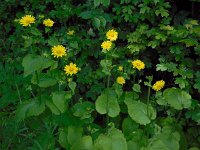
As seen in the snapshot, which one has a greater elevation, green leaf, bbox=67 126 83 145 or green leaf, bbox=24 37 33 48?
green leaf, bbox=24 37 33 48

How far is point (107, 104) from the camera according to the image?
2.74m

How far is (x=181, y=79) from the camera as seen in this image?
287cm

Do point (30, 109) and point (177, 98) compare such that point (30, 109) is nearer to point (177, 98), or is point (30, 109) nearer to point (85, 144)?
point (85, 144)

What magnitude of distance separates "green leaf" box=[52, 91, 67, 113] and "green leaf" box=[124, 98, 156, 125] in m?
0.41

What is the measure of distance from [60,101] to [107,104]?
32 centimetres

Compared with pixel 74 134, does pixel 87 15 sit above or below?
above

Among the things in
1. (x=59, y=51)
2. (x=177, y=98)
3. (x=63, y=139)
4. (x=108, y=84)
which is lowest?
(x=63, y=139)

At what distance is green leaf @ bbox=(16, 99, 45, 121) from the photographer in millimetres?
2785

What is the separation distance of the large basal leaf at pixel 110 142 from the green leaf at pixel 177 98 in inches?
16.8

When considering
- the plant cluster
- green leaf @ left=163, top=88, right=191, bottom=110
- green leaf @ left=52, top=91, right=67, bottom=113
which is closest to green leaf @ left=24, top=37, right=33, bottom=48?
the plant cluster

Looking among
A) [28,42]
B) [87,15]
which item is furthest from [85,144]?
[87,15]

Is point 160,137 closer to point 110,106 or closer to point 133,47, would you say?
point 110,106

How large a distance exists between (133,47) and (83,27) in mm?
776

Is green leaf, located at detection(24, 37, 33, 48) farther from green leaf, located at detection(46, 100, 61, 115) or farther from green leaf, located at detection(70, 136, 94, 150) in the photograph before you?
green leaf, located at detection(70, 136, 94, 150)
